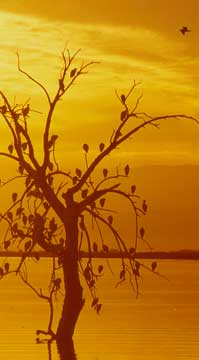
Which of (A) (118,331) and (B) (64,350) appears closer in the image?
(B) (64,350)

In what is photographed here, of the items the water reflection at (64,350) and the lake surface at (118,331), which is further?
the lake surface at (118,331)

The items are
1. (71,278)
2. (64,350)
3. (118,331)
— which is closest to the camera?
(71,278)

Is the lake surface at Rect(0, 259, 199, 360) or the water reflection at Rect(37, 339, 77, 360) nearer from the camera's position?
the water reflection at Rect(37, 339, 77, 360)

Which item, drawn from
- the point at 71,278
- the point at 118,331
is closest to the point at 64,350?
the point at 71,278

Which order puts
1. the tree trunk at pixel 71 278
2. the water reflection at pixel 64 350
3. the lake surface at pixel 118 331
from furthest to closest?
the lake surface at pixel 118 331 → the tree trunk at pixel 71 278 → the water reflection at pixel 64 350

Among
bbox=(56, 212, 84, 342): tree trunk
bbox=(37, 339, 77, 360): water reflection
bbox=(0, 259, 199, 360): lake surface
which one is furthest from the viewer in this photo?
bbox=(0, 259, 199, 360): lake surface

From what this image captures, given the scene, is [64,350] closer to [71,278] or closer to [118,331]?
[71,278]

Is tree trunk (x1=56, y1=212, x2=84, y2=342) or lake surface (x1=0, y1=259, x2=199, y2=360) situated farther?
lake surface (x1=0, y1=259, x2=199, y2=360)

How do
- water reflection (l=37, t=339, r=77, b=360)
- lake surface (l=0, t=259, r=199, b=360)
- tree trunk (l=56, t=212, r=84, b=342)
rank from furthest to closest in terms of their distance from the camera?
lake surface (l=0, t=259, r=199, b=360) → tree trunk (l=56, t=212, r=84, b=342) → water reflection (l=37, t=339, r=77, b=360)

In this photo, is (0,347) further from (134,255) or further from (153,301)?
(153,301)

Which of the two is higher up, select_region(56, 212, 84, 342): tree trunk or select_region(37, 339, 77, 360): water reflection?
select_region(56, 212, 84, 342): tree trunk

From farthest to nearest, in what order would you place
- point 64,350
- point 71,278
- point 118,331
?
1. point 118,331
2. point 64,350
3. point 71,278

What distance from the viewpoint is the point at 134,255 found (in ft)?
68.8

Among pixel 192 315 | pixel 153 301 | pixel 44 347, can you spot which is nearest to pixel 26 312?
pixel 192 315
